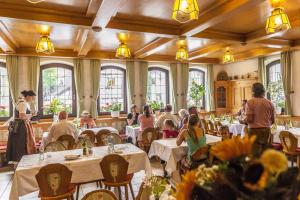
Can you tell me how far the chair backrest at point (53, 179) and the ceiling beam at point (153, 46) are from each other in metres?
4.05

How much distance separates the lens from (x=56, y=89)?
8180 mm

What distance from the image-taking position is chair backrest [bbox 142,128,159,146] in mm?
5770

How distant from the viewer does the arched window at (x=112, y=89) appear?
8.72 m

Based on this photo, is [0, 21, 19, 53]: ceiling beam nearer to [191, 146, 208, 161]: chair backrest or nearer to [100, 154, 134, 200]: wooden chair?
[100, 154, 134, 200]: wooden chair

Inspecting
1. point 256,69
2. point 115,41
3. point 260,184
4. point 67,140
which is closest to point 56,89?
point 115,41

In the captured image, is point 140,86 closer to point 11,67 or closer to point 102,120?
point 102,120

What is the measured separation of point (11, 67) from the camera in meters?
7.16

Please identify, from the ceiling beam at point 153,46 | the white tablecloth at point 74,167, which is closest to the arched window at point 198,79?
the ceiling beam at point 153,46

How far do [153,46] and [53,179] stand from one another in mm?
4809

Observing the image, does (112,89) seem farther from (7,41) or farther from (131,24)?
(131,24)

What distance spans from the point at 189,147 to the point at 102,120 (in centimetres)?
500

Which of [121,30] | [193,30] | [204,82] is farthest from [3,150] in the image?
[204,82]

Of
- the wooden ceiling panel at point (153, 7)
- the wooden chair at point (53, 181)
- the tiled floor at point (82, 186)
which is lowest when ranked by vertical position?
the tiled floor at point (82, 186)

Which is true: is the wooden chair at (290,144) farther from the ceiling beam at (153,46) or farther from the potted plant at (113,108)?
the potted plant at (113,108)
